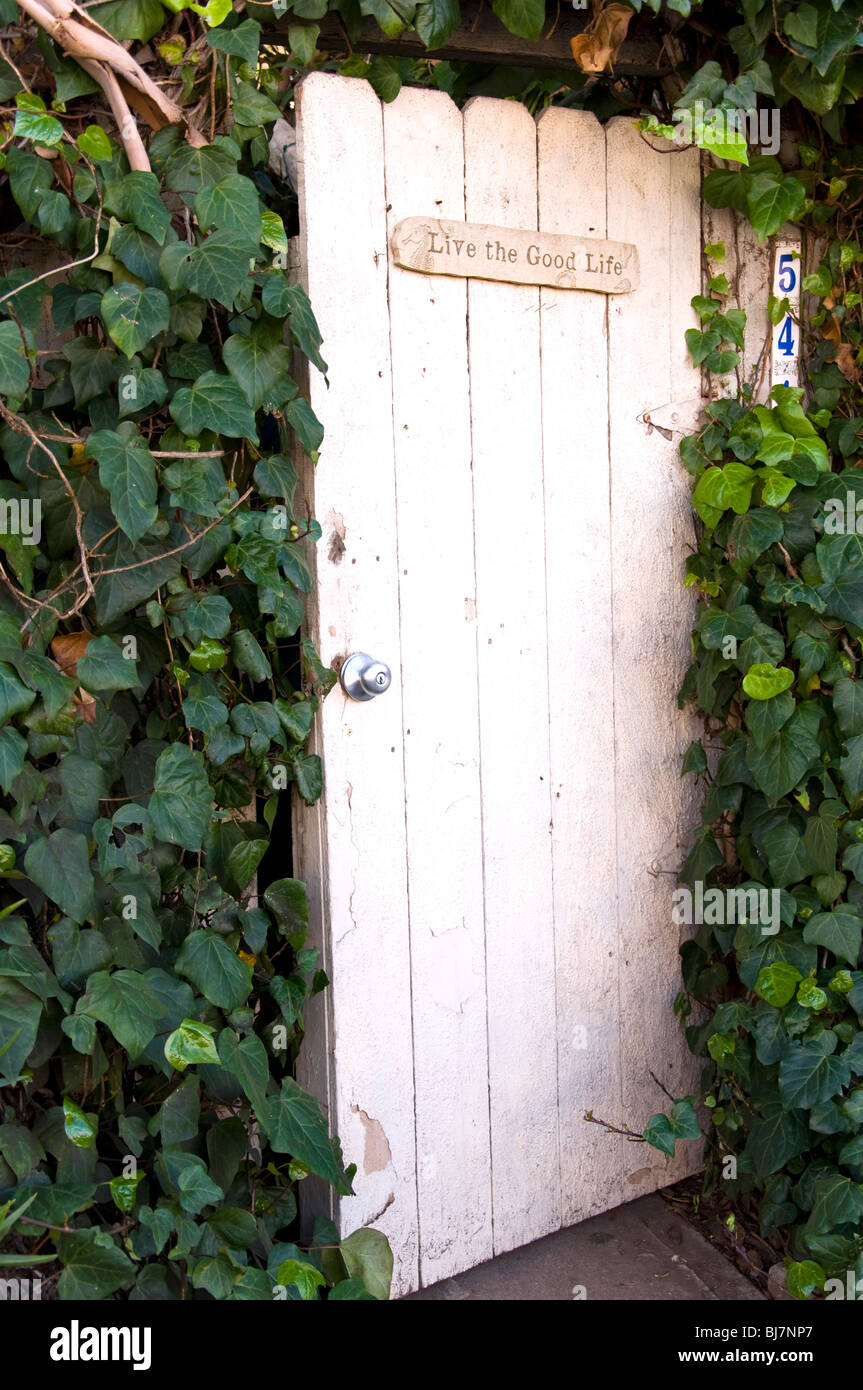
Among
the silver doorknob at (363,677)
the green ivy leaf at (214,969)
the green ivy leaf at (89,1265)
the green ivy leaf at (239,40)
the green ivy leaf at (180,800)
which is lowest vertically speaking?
the green ivy leaf at (89,1265)

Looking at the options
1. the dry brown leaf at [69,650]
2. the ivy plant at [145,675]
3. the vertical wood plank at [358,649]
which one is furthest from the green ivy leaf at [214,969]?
the dry brown leaf at [69,650]

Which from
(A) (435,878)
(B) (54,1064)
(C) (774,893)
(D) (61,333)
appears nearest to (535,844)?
(A) (435,878)

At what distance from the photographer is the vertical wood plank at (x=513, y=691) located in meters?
1.88

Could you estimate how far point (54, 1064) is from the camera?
153 cm

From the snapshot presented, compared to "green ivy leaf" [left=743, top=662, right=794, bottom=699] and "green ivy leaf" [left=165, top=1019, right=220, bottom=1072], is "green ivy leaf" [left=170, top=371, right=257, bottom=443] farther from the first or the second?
"green ivy leaf" [left=743, top=662, right=794, bottom=699]

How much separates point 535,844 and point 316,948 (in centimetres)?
44

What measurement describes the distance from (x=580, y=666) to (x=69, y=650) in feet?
2.93

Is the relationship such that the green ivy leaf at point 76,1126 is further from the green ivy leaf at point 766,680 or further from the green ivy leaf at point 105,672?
the green ivy leaf at point 766,680

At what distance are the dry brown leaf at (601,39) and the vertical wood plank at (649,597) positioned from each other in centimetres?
13

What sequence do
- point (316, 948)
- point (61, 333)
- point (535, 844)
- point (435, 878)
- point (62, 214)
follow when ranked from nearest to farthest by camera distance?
point (62, 214) → point (61, 333) → point (316, 948) → point (435, 878) → point (535, 844)

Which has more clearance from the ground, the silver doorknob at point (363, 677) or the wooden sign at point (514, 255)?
the wooden sign at point (514, 255)

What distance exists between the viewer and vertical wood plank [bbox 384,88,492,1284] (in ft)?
5.88

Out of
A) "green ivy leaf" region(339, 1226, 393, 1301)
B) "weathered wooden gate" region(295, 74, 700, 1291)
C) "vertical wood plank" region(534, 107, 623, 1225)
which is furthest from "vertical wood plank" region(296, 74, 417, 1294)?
"vertical wood plank" region(534, 107, 623, 1225)

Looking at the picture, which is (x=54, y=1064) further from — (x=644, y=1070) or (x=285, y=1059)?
(x=644, y=1070)
